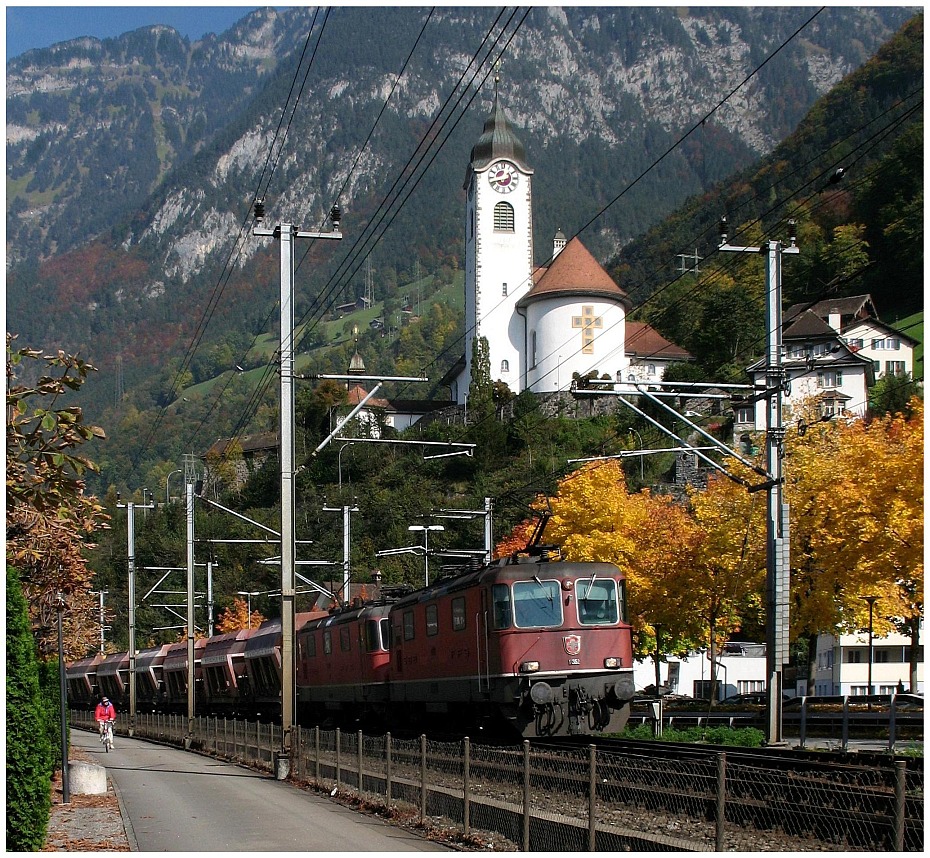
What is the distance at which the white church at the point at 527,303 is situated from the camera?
123562mm

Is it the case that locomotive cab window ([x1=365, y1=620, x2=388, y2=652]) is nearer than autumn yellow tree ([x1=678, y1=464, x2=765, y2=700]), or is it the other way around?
locomotive cab window ([x1=365, y1=620, x2=388, y2=652])

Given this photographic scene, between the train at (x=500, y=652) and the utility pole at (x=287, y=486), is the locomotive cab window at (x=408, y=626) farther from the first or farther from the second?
the utility pole at (x=287, y=486)

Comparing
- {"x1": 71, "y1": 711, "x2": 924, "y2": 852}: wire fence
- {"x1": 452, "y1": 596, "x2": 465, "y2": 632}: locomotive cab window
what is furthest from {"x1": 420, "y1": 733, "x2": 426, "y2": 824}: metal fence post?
{"x1": 452, "y1": 596, "x2": 465, "y2": 632}: locomotive cab window

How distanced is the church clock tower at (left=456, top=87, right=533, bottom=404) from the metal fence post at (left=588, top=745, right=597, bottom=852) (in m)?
118

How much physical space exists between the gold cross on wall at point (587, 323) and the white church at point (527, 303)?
0.09m

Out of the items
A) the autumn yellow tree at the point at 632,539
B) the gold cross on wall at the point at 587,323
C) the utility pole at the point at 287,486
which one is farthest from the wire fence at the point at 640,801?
the gold cross on wall at the point at 587,323

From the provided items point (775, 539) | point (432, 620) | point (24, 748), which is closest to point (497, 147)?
point (432, 620)

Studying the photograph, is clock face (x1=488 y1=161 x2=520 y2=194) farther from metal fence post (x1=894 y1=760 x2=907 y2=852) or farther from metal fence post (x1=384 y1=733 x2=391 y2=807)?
metal fence post (x1=894 y1=760 x2=907 y2=852)

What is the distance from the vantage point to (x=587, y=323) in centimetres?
12375

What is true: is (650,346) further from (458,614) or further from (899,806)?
(899,806)

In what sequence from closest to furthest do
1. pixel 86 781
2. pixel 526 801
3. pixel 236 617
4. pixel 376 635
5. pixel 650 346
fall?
pixel 526 801
pixel 86 781
pixel 376 635
pixel 236 617
pixel 650 346

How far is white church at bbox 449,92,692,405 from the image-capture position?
405 feet

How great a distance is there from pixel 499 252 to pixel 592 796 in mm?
128791

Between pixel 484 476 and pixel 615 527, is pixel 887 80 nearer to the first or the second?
pixel 484 476
